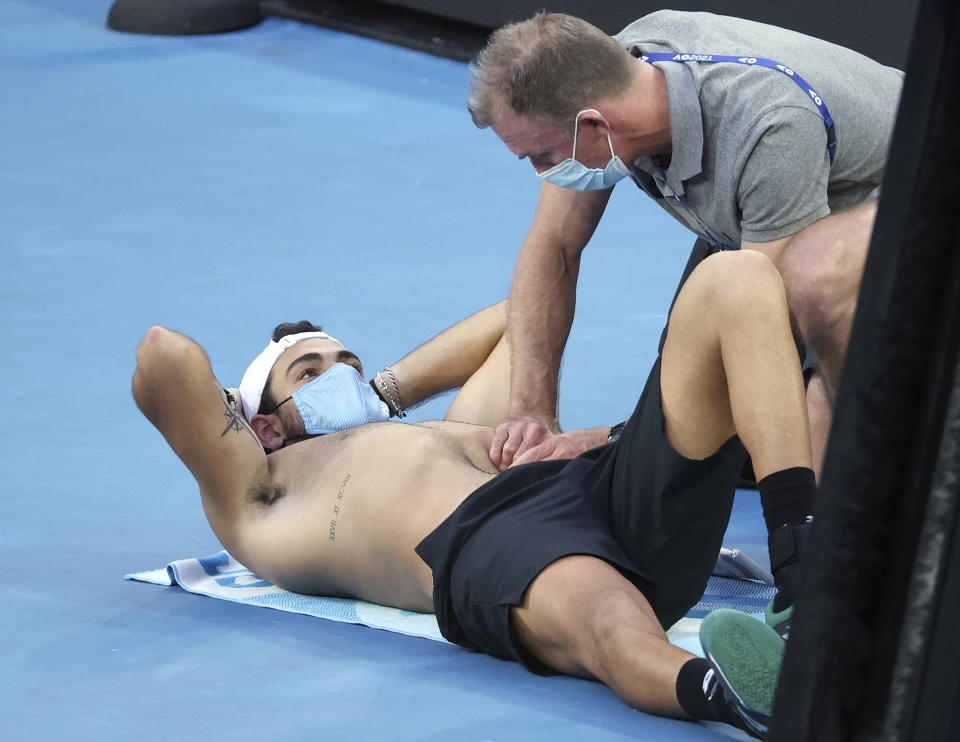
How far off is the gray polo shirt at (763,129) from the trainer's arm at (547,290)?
0.35 meters

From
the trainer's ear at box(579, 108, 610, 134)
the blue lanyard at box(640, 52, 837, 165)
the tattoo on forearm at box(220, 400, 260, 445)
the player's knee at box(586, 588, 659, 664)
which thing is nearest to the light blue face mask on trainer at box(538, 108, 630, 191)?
the trainer's ear at box(579, 108, 610, 134)

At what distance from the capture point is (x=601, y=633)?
5.85ft

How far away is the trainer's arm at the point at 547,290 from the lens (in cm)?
263

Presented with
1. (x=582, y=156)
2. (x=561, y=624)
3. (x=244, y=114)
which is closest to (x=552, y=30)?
(x=582, y=156)

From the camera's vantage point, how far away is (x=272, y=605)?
228cm

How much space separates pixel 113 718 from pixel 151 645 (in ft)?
0.96

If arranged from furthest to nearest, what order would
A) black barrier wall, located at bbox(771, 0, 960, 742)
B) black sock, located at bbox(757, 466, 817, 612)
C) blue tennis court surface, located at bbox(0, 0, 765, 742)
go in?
1. blue tennis court surface, located at bbox(0, 0, 765, 742)
2. black sock, located at bbox(757, 466, 817, 612)
3. black barrier wall, located at bbox(771, 0, 960, 742)

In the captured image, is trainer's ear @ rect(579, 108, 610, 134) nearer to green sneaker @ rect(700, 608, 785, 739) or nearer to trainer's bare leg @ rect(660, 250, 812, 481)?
trainer's bare leg @ rect(660, 250, 812, 481)

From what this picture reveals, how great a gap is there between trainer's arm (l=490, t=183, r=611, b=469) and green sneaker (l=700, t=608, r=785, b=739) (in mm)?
1119

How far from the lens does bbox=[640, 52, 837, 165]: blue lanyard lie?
7.23 feet

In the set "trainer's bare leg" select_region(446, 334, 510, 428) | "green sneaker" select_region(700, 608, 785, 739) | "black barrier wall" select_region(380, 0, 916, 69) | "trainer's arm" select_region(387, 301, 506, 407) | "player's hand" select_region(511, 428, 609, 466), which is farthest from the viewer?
"black barrier wall" select_region(380, 0, 916, 69)

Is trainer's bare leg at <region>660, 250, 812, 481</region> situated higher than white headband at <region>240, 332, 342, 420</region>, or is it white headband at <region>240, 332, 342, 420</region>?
trainer's bare leg at <region>660, 250, 812, 481</region>

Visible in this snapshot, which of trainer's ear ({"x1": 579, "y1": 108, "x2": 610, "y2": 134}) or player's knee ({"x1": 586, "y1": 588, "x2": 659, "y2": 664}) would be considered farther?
trainer's ear ({"x1": 579, "y1": 108, "x2": 610, "y2": 134})

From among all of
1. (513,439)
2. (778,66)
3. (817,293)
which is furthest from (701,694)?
(778,66)
